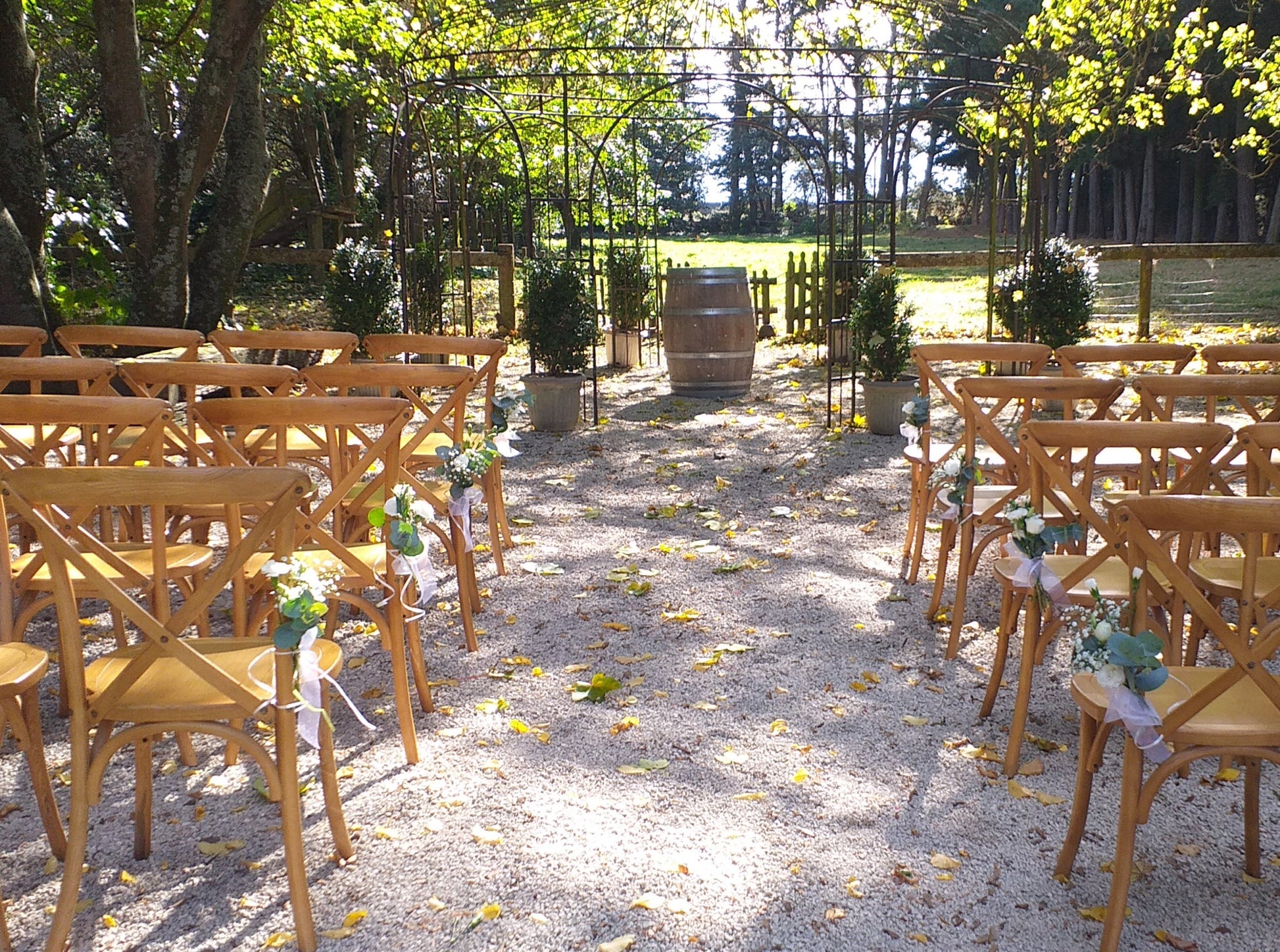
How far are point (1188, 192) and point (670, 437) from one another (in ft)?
75.4

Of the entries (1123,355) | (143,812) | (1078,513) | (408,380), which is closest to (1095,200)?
(1123,355)

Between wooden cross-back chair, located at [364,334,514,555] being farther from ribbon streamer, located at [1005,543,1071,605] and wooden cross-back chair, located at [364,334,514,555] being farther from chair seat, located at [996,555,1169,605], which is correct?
ribbon streamer, located at [1005,543,1071,605]

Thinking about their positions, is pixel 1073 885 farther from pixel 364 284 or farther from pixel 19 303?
pixel 364 284

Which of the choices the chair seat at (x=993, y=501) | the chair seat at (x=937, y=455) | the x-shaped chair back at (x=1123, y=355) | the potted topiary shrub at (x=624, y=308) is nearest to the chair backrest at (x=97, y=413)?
the chair seat at (x=993, y=501)

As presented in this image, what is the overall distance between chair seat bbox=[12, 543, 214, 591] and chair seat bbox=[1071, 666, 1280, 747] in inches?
98.8

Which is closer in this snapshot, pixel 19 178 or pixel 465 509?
pixel 465 509

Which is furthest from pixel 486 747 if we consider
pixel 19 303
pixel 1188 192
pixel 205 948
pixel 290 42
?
pixel 1188 192

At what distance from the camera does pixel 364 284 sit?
10508 mm

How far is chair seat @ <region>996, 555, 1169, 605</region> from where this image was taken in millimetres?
3273

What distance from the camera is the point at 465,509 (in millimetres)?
4148

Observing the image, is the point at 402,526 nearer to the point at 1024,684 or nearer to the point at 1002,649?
the point at 1024,684

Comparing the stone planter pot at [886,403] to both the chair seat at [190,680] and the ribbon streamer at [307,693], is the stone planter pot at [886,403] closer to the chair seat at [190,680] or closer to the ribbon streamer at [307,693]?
the chair seat at [190,680]

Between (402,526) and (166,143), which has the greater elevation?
(166,143)

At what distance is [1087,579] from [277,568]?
2375 millimetres
